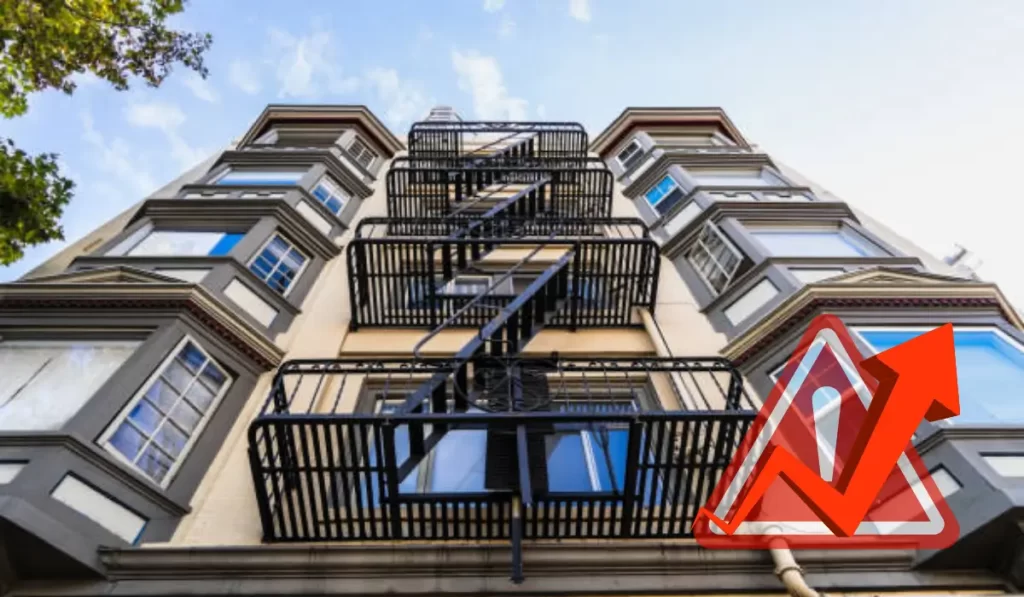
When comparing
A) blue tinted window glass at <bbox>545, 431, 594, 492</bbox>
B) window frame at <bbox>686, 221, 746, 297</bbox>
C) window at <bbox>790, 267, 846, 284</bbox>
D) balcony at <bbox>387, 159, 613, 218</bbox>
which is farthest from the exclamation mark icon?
balcony at <bbox>387, 159, 613, 218</bbox>

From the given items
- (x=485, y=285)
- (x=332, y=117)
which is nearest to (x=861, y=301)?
(x=485, y=285)

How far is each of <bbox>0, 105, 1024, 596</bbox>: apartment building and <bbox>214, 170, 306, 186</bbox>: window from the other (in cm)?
43

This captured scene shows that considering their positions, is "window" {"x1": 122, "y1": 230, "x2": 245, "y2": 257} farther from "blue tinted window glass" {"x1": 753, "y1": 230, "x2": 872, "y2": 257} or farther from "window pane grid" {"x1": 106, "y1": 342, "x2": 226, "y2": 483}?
"blue tinted window glass" {"x1": 753, "y1": 230, "x2": 872, "y2": 257}

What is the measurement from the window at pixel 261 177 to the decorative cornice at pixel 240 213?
2167 mm

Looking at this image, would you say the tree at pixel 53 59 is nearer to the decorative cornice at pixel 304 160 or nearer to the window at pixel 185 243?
the window at pixel 185 243

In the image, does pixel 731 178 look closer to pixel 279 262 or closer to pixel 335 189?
pixel 335 189

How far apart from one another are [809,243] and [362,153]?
14.0 m

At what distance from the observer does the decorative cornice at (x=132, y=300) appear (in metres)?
8.66

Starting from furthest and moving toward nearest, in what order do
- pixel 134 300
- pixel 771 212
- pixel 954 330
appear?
pixel 771 212, pixel 134 300, pixel 954 330

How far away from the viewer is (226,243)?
11.6 m

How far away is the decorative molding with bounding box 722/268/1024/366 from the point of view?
8914 millimetres

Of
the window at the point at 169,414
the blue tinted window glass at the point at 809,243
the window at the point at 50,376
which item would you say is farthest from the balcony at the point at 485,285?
the window at the point at 50,376

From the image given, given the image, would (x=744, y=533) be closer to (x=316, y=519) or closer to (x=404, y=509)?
(x=404, y=509)

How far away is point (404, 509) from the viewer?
22.6ft
